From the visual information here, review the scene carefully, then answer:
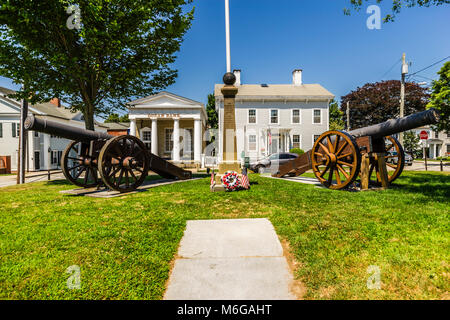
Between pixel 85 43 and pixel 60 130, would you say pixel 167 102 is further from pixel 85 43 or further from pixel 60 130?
pixel 60 130

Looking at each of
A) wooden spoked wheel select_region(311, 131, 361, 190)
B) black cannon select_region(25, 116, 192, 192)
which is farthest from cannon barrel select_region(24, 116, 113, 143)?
wooden spoked wheel select_region(311, 131, 361, 190)

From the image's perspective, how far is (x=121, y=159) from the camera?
7949 mm

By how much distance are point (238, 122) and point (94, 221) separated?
22.9 m

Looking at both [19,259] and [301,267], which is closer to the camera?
[301,267]

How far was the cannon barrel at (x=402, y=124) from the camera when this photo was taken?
6009mm

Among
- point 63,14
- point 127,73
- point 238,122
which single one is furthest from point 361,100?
point 63,14

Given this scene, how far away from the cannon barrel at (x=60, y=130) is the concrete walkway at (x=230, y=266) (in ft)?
17.8

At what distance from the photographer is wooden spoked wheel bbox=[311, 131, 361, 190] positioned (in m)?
7.16

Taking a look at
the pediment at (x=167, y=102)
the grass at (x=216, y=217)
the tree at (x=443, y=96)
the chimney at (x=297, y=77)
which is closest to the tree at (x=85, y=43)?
the grass at (x=216, y=217)

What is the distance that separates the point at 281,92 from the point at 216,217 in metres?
24.9

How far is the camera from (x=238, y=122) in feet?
87.1

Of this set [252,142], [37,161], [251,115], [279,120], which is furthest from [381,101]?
[37,161]
